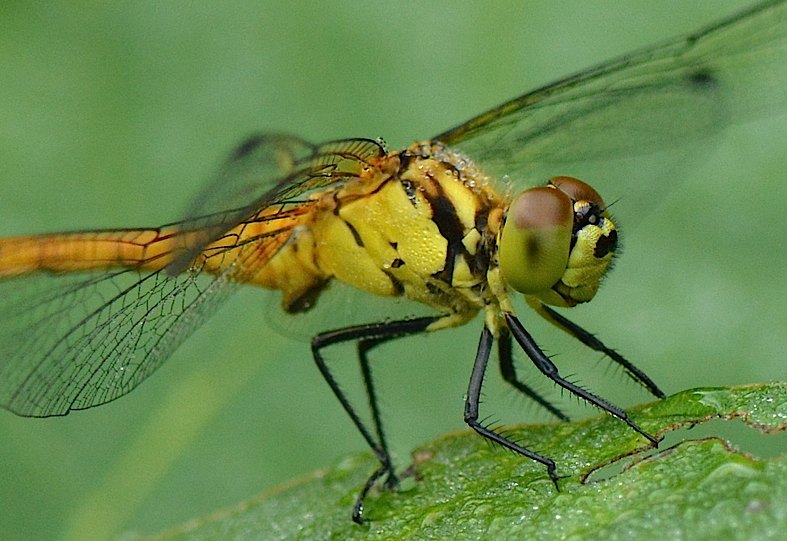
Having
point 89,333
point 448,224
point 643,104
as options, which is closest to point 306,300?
point 448,224

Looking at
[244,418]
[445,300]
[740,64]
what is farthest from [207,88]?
[740,64]

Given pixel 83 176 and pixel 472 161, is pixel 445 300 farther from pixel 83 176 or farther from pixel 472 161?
pixel 83 176

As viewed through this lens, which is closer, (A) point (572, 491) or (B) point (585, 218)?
(A) point (572, 491)

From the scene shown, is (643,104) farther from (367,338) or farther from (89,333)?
(89,333)

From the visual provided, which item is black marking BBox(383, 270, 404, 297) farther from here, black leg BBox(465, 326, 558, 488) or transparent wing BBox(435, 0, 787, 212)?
transparent wing BBox(435, 0, 787, 212)

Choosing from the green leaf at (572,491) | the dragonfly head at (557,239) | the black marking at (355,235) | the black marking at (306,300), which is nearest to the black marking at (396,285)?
the black marking at (355,235)

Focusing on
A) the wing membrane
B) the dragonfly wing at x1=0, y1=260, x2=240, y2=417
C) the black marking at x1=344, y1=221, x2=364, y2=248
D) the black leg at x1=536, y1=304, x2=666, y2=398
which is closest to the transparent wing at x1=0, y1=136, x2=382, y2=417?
the dragonfly wing at x1=0, y1=260, x2=240, y2=417

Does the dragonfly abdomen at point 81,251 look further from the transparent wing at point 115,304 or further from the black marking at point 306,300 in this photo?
the black marking at point 306,300
